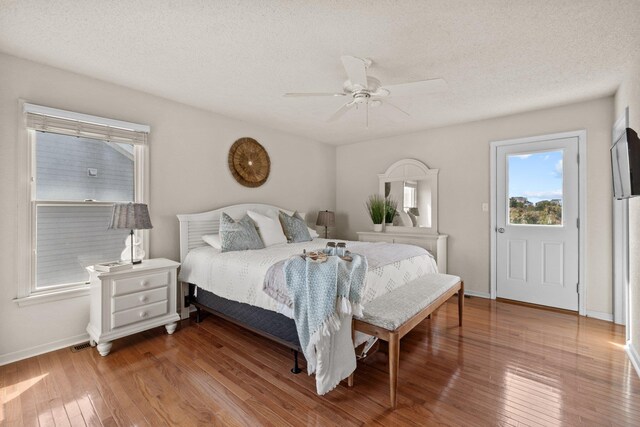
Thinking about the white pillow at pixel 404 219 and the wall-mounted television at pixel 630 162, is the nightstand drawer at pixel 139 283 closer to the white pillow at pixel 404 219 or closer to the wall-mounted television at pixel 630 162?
the white pillow at pixel 404 219

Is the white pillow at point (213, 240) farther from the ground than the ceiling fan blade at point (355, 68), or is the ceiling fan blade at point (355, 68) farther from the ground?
the ceiling fan blade at point (355, 68)

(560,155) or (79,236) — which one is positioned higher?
(560,155)

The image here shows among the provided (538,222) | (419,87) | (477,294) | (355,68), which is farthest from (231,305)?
(538,222)

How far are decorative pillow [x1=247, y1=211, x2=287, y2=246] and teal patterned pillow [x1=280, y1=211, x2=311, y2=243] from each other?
149 mm

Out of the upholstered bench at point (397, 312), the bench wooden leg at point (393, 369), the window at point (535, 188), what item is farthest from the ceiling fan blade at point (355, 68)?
the window at point (535, 188)

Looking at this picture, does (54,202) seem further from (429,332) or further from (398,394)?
(429,332)

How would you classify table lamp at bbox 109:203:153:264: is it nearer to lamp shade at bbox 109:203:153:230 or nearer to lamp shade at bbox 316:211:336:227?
lamp shade at bbox 109:203:153:230

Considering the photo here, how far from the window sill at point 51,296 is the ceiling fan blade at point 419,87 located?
3265 mm

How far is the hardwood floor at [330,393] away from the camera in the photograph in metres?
1.77

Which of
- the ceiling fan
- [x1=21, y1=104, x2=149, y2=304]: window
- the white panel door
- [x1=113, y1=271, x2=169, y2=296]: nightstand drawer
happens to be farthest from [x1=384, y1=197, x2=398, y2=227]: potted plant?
[x1=21, y1=104, x2=149, y2=304]: window

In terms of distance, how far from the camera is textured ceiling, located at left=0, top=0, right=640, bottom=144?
6.01 ft

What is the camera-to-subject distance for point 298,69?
8.52ft

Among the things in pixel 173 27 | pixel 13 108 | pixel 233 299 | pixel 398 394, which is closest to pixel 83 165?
pixel 13 108

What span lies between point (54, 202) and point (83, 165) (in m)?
0.42
